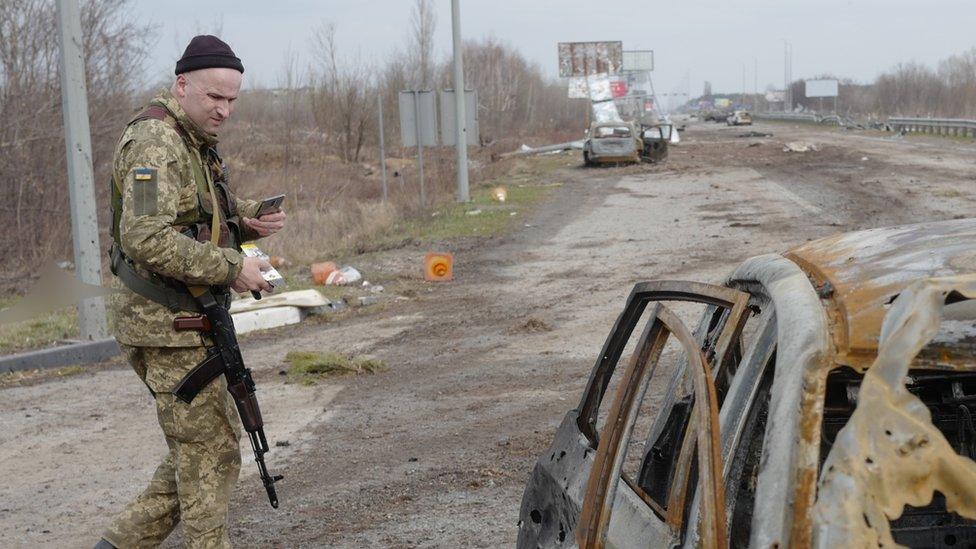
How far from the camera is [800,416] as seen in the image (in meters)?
2.25

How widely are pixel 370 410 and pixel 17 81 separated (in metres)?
14.2

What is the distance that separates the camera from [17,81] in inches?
773

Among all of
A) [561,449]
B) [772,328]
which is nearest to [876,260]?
[772,328]

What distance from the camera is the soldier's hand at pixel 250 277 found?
13.9ft

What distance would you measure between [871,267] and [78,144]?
8634mm

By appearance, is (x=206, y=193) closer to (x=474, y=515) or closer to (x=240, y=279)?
(x=240, y=279)

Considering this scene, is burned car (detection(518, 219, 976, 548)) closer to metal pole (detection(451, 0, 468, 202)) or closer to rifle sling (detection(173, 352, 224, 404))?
rifle sling (detection(173, 352, 224, 404))

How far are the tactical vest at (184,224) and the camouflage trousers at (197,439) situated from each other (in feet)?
0.63

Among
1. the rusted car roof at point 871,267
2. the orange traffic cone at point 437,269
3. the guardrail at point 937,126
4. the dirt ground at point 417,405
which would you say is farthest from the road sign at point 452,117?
the guardrail at point 937,126

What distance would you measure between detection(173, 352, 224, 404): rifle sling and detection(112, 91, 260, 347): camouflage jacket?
0.26 ft

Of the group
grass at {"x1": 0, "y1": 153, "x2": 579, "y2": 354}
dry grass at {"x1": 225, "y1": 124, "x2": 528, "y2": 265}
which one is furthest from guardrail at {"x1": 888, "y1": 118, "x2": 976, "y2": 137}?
grass at {"x1": 0, "y1": 153, "x2": 579, "y2": 354}

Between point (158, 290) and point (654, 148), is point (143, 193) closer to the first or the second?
point (158, 290)

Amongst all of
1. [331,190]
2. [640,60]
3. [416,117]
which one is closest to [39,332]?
[416,117]

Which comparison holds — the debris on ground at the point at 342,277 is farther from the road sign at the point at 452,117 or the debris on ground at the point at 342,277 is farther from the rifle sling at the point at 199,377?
the rifle sling at the point at 199,377
